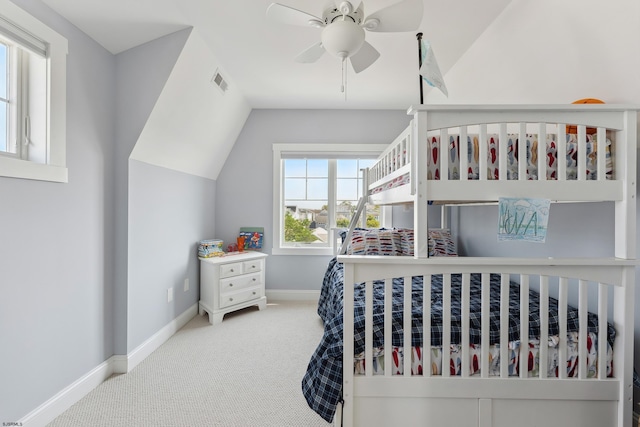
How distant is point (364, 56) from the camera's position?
5.74 ft

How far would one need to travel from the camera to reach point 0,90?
1.49 metres

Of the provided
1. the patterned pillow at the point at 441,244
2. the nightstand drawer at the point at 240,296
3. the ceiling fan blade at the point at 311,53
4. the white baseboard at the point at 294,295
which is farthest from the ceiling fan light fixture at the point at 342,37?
the white baseboard at the point at 294,295

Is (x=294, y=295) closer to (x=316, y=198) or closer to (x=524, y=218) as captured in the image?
(x=316, y=198)

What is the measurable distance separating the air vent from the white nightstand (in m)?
1.64

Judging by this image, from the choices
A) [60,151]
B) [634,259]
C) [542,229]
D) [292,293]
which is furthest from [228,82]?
[634,259]

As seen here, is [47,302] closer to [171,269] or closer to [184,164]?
Result: [171,269]

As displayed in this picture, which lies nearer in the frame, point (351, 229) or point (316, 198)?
point (351, 229)

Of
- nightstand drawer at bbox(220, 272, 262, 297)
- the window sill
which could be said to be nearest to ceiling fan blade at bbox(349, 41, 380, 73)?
the window sill

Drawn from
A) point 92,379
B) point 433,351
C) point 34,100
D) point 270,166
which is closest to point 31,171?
point 34,100

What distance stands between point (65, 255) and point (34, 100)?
838 millimetres

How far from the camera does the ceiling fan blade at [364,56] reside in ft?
5.54

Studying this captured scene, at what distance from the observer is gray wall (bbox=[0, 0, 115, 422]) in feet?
4.65

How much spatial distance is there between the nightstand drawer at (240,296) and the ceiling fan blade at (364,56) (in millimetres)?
2395

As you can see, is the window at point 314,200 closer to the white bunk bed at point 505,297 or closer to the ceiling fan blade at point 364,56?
the ceiling fan blade at point 364,56
